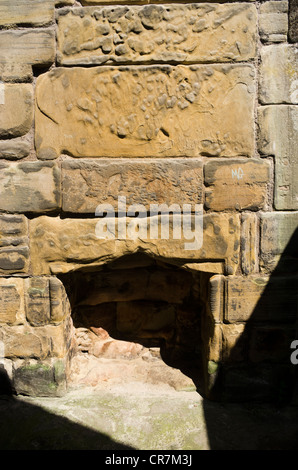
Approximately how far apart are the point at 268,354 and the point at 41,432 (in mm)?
1618

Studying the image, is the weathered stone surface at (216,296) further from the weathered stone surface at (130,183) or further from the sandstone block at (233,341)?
the weathered stone surface at (130,183)

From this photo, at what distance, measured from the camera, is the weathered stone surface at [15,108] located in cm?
222

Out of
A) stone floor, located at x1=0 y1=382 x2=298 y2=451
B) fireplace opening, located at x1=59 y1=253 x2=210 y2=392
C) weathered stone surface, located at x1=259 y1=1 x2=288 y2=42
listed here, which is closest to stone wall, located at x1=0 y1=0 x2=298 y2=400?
weathered stone surface, located at x1=259 y1=1 x2=288 y2=42

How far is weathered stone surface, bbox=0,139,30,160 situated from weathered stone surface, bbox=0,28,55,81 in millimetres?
424

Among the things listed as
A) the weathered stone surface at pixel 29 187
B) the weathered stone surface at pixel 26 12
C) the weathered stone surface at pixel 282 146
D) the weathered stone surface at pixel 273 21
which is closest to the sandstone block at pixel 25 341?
the weathered stone surface at pixel 29 187

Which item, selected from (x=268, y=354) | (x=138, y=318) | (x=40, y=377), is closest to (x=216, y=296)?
(x=268, y=354)

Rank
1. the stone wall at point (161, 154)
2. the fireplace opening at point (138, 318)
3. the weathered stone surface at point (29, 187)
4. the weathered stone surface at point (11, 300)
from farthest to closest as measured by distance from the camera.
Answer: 1. the fireplace opening at point (138, 318)
2. the weathered stone surface at point (11, 300)
3. the weathered stone surface at point (29, 187)
4. the stone wall at point (161, 154)

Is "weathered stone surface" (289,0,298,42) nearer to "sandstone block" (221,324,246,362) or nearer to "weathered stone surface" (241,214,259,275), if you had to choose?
"weathered stone surface" (241,214,259,275)

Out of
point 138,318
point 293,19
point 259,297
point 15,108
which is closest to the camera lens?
point 293,19

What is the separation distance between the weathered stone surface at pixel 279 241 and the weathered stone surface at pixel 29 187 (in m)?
1.43

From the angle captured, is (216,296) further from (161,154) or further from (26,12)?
(26,12)

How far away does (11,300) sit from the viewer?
236 cm

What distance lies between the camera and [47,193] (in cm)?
226
